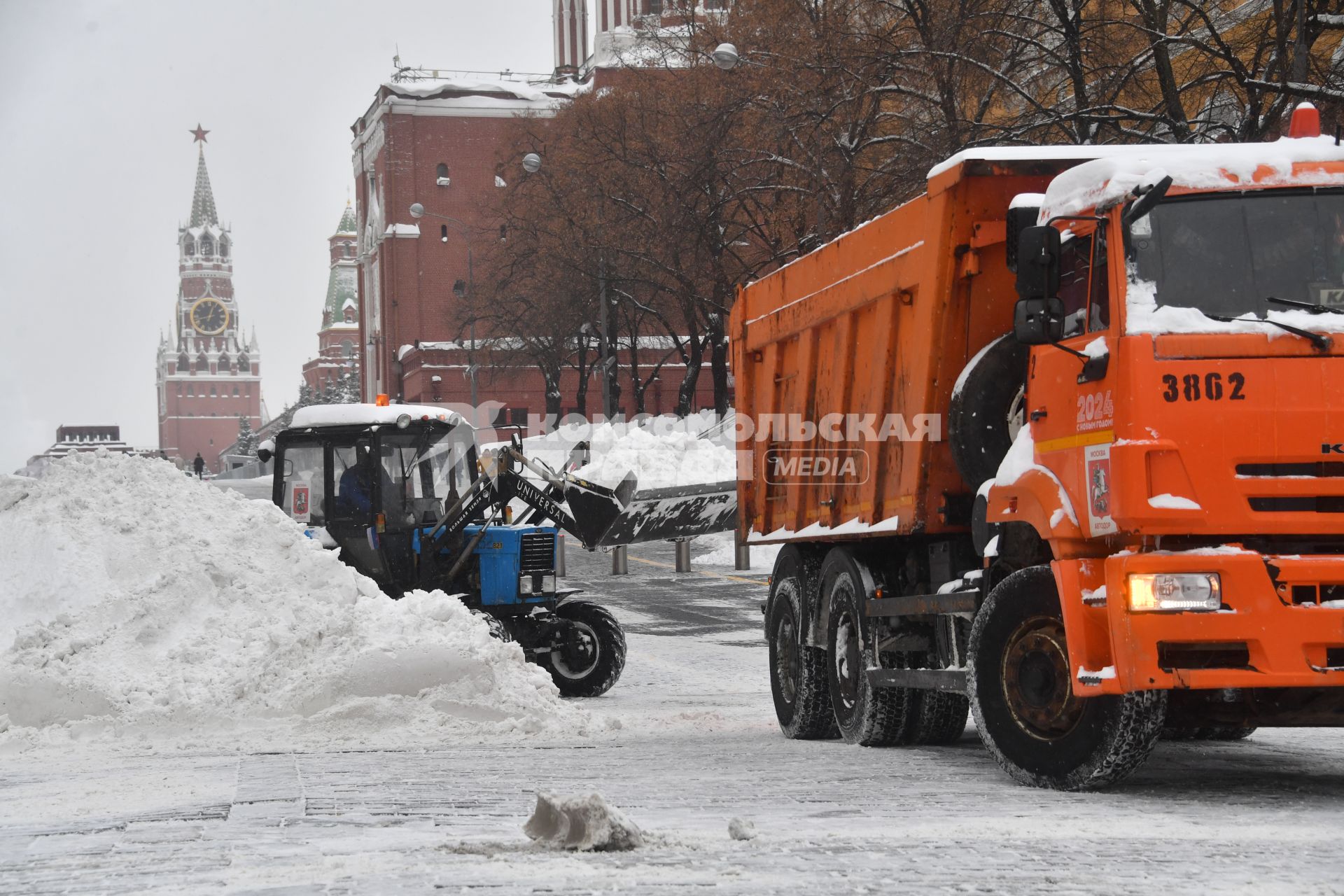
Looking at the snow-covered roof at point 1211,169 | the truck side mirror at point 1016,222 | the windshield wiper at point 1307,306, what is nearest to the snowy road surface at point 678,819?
the windshield wiper at point 1307,306

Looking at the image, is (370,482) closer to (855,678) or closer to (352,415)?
(352,415)

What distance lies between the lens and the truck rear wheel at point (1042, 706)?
755 centimetres

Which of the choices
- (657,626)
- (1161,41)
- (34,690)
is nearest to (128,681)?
(34,690)

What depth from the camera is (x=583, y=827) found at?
6.33 m

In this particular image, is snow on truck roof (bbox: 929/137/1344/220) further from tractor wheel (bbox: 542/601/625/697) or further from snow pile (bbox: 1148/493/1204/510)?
tractor wheel (bbox: 542/601/625/697)

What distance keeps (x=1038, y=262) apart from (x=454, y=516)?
332 inches

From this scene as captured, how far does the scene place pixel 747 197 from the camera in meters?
34.9

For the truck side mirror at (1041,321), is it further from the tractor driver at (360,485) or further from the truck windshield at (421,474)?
the tractor driver at (360,485)

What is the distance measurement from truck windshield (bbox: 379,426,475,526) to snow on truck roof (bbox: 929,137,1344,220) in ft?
28.3

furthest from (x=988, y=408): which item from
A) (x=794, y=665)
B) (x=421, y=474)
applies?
(x=421, y=474)

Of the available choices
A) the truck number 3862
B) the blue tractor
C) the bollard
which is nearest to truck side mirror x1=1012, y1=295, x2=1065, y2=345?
the truck number 3862

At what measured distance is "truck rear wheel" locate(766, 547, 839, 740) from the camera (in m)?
11.1

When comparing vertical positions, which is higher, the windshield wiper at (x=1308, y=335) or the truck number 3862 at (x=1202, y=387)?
the windshield wiper at (x=1308, y=335)

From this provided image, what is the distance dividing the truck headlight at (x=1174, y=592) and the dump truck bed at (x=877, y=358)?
2.01m
